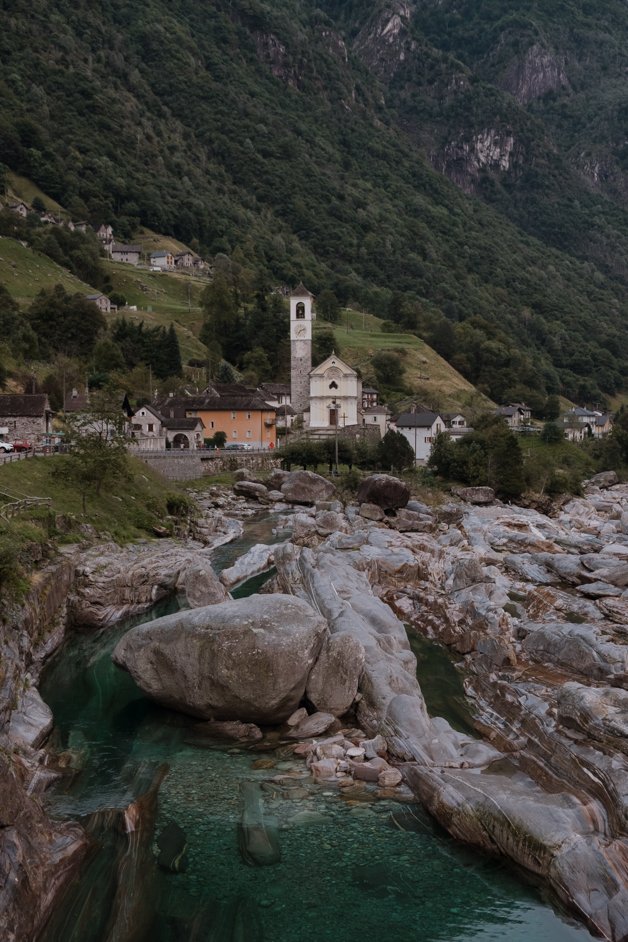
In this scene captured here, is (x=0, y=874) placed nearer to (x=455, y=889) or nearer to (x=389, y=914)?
(x=389, y=914)

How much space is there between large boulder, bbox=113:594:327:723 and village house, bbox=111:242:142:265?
6049 inches

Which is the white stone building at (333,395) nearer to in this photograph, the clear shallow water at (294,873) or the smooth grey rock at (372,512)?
the smooth grey rock at (372,512)

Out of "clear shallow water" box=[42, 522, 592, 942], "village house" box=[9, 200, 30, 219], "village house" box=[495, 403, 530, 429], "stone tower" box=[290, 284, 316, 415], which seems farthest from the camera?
"village house" box=[9, 200, 30, 219]

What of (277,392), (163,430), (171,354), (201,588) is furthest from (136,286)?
(201,588)

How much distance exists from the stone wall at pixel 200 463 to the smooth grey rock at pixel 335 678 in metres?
47.0

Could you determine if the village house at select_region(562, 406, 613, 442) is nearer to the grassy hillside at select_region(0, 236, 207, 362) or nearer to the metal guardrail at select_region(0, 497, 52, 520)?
the grassy hillside at select_region(0, 236, 207, 362)

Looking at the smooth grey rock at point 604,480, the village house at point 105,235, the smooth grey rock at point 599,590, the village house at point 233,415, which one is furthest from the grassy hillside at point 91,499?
the village house at point 105,235

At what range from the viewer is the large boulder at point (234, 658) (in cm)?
2217

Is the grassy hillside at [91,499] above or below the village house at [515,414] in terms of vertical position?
below

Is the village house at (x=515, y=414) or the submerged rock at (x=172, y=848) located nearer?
the submerged rock at (x=172, y=848)

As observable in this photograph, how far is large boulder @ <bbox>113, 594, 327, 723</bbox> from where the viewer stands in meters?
22.2

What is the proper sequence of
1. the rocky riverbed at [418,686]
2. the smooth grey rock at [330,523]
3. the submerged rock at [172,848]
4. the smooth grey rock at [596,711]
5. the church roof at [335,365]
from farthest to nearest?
the church roof at [335,365] < the smooth grey rock at [330,523] < the smooth grey rock at [596,711] < the rocky riverbed at [418,686] < the submerged rock at [172,848]

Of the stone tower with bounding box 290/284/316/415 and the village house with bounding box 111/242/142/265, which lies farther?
the village house with bounding box 111/242/142/265

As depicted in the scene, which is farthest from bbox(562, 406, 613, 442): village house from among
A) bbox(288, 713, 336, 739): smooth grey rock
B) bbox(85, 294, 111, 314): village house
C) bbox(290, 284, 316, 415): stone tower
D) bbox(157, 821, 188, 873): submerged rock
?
bbox(157, 821, 188, 873): submerged rock
